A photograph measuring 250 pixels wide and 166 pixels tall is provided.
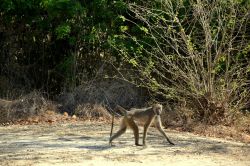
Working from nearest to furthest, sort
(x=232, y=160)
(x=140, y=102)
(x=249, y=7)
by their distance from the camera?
(x=232, y=160)
(x=249, y=7)
(x=140, y=102)

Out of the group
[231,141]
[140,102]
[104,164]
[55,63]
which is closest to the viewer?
[104,164]

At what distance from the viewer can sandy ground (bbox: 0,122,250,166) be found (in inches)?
431

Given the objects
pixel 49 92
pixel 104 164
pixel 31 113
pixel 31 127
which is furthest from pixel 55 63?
pixel 104 164

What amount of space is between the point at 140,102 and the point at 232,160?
301 inches

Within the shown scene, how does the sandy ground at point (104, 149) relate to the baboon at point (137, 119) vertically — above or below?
below

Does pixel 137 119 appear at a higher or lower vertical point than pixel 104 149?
higher

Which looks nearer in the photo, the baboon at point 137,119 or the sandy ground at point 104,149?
the sandy ground at point 104,149

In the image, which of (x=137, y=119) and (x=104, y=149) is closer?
(x=104, y=149)

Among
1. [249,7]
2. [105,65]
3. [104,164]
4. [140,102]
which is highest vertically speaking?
[249,7]

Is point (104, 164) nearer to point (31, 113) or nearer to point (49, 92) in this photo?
point (31, 113)

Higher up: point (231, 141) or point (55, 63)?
point (55, 63)

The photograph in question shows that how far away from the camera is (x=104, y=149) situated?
12.0 meters

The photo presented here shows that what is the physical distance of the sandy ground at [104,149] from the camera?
35.9 ft

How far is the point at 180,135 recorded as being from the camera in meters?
14.4
